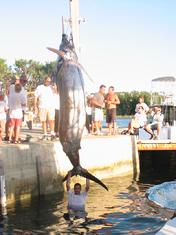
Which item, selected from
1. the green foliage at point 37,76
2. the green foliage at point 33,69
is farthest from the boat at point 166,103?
the green foliage at point 33,69

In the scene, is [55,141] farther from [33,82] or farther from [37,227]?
[33,82]

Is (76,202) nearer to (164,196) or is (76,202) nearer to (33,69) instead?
(164,196)

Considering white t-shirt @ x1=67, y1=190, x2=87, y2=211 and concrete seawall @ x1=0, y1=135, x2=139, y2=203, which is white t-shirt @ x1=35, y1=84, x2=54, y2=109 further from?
white t-shirt @ x1=67, y1=190, x2=87, y2=211

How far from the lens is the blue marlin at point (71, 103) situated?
9.08 metres

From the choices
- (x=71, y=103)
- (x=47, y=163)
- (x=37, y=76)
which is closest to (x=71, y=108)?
(x=71, y=103)

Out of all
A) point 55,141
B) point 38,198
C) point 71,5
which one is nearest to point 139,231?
point 38,198

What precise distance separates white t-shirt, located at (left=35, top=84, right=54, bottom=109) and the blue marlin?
516 cm

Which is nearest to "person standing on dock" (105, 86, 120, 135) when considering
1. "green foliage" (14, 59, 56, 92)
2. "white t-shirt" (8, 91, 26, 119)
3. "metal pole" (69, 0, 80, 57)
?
"metal pole" (69, 0, 80, 57)

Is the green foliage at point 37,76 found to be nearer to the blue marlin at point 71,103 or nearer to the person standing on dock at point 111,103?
the person standing on dock at point 111,103

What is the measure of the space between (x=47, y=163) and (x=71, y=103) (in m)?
4.55

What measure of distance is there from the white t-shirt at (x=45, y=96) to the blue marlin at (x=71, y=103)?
5.16 meters

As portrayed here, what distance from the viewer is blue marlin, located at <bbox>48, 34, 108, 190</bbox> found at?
29.8 feet

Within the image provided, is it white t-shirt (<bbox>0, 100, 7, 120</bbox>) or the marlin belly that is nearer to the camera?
the marlin belly

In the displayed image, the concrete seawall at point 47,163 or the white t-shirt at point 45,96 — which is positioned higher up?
the white t-shirt at point 45,96
